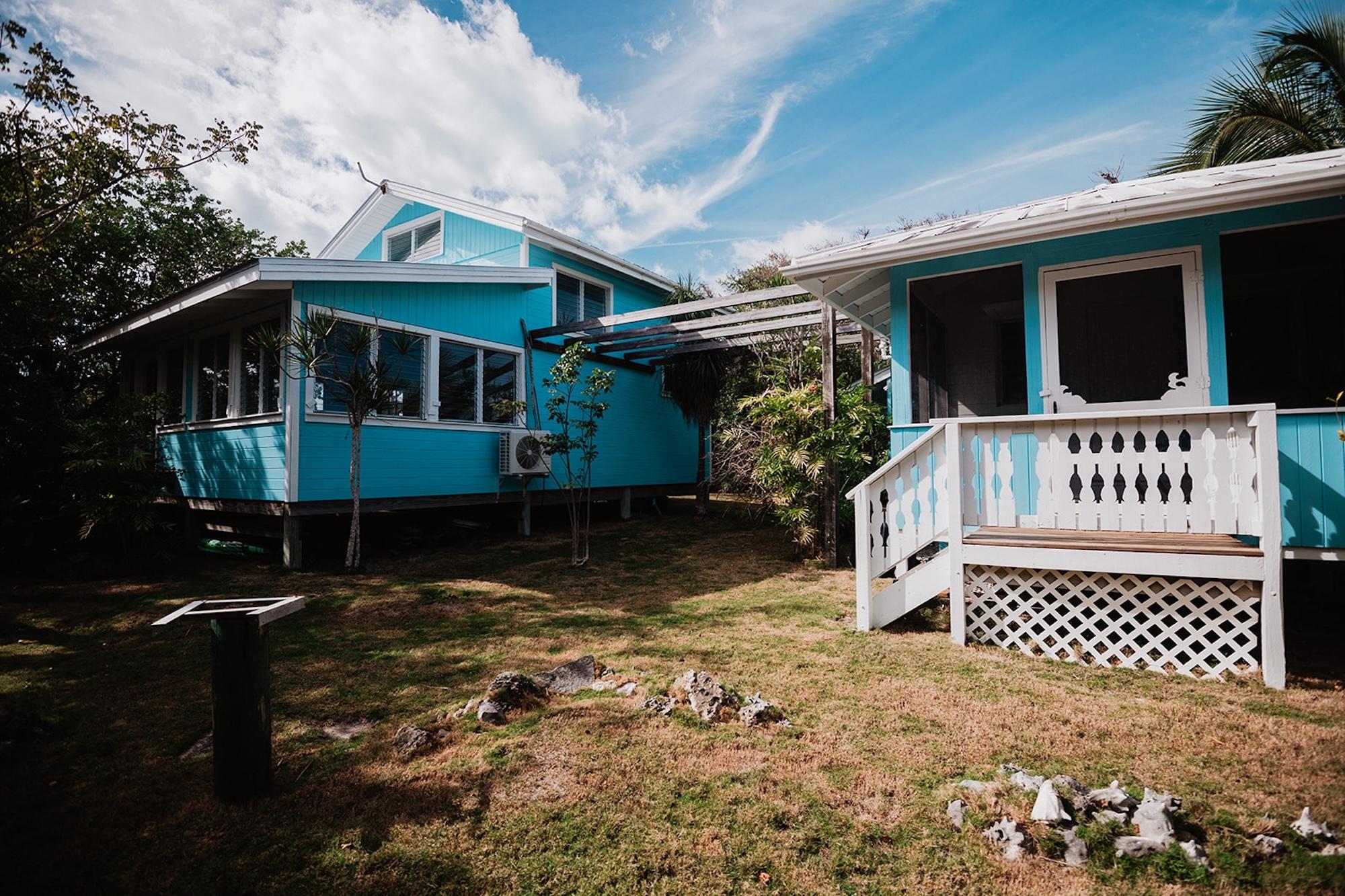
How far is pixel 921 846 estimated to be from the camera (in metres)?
2.20

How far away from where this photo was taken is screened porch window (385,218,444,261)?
41.9 feet

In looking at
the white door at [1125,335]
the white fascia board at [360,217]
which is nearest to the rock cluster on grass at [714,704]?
the white door at [1125,335]

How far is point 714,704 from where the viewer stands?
11.0 feet

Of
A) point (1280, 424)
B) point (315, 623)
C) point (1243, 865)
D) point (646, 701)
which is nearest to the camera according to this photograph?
point (1243, 865)

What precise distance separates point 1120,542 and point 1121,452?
665 millimetres

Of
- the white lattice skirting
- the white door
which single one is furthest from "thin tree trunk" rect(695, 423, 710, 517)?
the white lattice skirting

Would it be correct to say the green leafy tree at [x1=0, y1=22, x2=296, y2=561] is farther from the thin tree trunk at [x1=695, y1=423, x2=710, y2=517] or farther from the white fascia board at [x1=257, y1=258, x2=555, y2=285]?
the thin tree trunk at [x1=695, y1=423, x2=710, y2=517]

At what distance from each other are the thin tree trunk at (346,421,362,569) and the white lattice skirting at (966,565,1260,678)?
269 inches

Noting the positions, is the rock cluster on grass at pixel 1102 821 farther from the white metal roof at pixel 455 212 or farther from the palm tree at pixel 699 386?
the white metal roof at pixel 455 212

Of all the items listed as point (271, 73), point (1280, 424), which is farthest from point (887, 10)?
point (271, 73)

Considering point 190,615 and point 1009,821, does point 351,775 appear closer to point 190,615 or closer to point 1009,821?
point 190,615

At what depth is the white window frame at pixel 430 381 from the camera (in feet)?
25.3

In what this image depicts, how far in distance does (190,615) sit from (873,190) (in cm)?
1880

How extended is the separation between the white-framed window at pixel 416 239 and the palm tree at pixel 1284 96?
14565 millimetres
